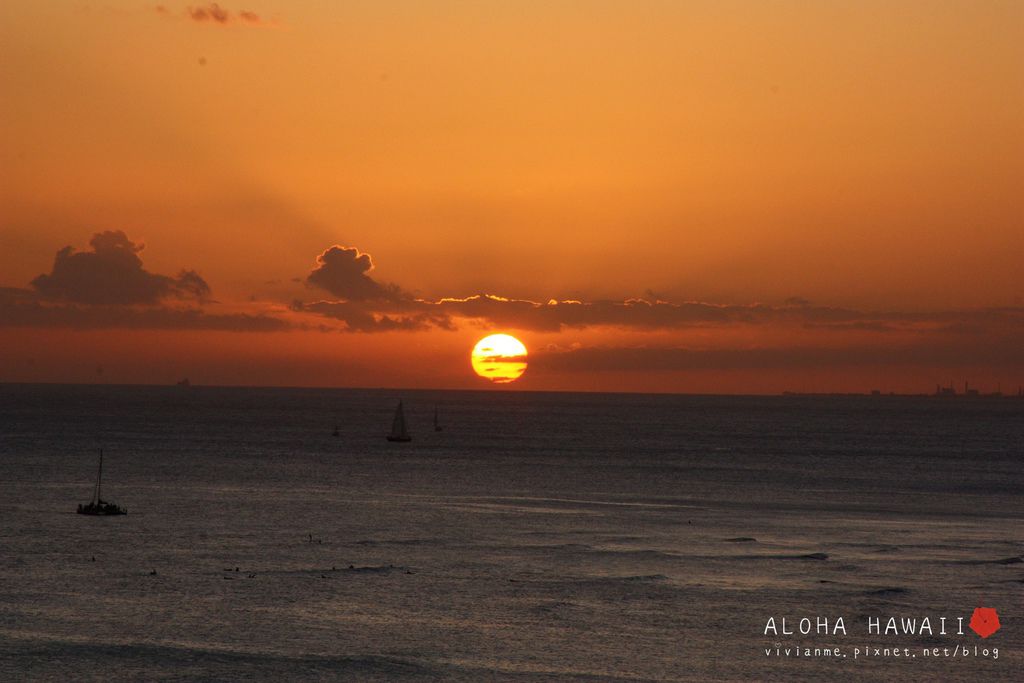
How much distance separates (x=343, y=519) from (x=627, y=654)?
47992 millimetres

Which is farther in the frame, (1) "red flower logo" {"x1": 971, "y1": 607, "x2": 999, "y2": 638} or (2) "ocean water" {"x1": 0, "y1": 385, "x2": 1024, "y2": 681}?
(1) "red flower logo" {"x1": 971, "y1": 607, "x2": 999, "y2": 638}

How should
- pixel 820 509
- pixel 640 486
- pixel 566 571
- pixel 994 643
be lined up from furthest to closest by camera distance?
1. pixel 640 486
2. pixel 820 509
3. pixel 566 571
4. pixel 994 643

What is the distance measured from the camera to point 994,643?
163ft

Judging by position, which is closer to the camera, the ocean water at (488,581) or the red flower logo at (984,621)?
the ocean water at (488,581)

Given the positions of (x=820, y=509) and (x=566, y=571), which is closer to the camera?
(x=566, y=571)

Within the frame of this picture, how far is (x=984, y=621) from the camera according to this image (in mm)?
52969

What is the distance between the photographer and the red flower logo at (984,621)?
169 ft

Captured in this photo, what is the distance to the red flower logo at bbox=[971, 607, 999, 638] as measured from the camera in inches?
2027

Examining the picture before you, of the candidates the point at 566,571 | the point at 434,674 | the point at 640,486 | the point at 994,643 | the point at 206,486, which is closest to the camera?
the point at 434,674

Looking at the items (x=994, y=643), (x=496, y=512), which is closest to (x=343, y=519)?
(x=496, y=512)

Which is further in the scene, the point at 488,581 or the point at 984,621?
the point at 488,581

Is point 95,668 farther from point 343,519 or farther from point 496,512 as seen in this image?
point 496,512

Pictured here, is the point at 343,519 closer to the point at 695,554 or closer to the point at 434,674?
→ the point at 695,554

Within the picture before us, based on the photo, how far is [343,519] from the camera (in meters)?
92.4
